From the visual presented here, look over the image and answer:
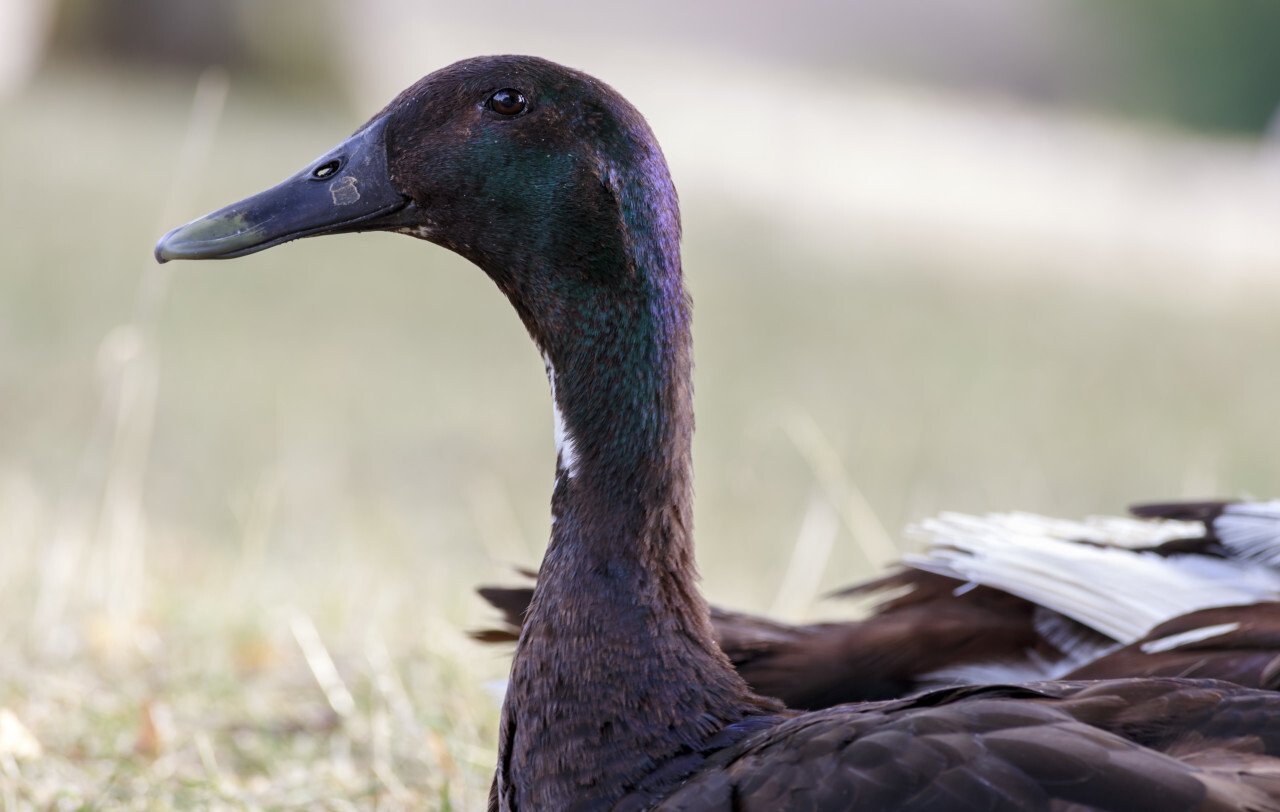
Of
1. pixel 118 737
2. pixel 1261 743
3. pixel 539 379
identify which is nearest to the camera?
pixel 1261 743

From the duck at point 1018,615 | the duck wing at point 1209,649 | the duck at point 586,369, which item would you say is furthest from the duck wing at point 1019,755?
the duck at point 1018,615

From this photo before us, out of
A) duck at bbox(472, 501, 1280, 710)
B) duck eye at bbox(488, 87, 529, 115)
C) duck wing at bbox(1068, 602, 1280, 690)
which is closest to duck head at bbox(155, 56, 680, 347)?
duck eye at bbox(488, 87, 529, 115)

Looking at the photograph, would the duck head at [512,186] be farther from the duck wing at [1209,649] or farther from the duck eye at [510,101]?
the duck wing at [1209,649]

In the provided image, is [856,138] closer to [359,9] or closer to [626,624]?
[359,9]

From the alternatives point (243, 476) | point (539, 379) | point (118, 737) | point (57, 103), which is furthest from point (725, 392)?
point (57, 103)

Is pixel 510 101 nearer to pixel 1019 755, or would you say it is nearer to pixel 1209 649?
pixel 1019 755

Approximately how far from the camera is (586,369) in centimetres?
208

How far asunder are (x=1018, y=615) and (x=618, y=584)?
94 cm

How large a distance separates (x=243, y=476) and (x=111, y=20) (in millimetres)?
7798

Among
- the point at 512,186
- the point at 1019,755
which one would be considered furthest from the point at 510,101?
the point at 1019,755

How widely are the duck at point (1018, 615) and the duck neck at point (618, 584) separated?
1.21ft

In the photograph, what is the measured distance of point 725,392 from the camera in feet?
26.8

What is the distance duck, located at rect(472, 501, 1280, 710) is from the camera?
2473 millimetres

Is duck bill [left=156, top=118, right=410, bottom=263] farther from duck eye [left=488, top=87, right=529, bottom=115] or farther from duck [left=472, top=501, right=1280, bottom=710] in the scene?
duck [left=472, top=501, right=1280, bottom=710]
